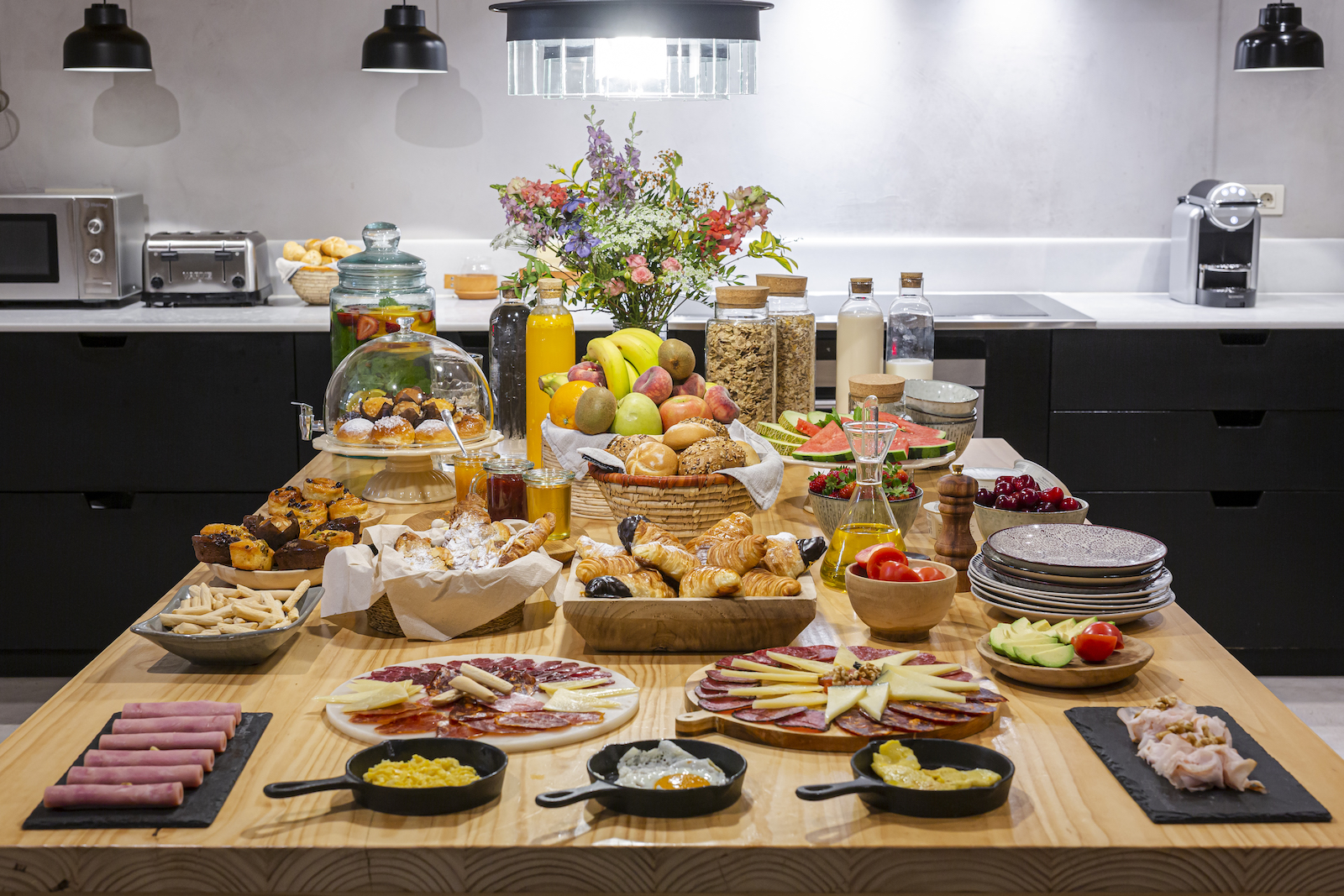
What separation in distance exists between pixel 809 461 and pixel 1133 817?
1.07 metres

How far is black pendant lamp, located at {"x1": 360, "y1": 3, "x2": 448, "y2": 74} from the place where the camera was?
3889 millimetres

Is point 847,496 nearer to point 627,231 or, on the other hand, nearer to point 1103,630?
point 1103,630

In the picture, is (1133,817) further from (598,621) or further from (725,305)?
(725,305)

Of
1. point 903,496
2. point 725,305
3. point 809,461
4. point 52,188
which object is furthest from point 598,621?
point 52,188

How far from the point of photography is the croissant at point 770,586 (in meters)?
1.43

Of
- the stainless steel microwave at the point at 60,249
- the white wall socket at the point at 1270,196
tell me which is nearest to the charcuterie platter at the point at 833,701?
the stainless steel microwave at the point at 60,249

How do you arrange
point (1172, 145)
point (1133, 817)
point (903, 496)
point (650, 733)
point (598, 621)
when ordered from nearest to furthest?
point (1133, 817) < point (650, 733) < point (598, 621) < point (903, 496) < point (1172, 145)

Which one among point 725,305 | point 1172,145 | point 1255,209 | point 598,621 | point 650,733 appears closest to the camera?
point 650,733

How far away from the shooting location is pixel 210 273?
391 cm

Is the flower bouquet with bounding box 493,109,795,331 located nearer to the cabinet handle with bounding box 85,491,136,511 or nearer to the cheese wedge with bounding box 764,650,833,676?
the cheese wedge with bounding box 764,650,833,676

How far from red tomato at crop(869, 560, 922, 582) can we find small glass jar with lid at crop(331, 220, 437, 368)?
47.9 inches

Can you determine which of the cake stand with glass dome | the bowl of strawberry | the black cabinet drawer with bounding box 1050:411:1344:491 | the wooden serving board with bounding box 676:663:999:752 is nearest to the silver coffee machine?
the black cabinet drawer with bounding box 1050:411:1344:491

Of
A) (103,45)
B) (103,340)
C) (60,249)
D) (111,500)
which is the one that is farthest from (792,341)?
(103,45)

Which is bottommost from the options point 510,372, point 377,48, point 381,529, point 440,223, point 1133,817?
point 1133,817
